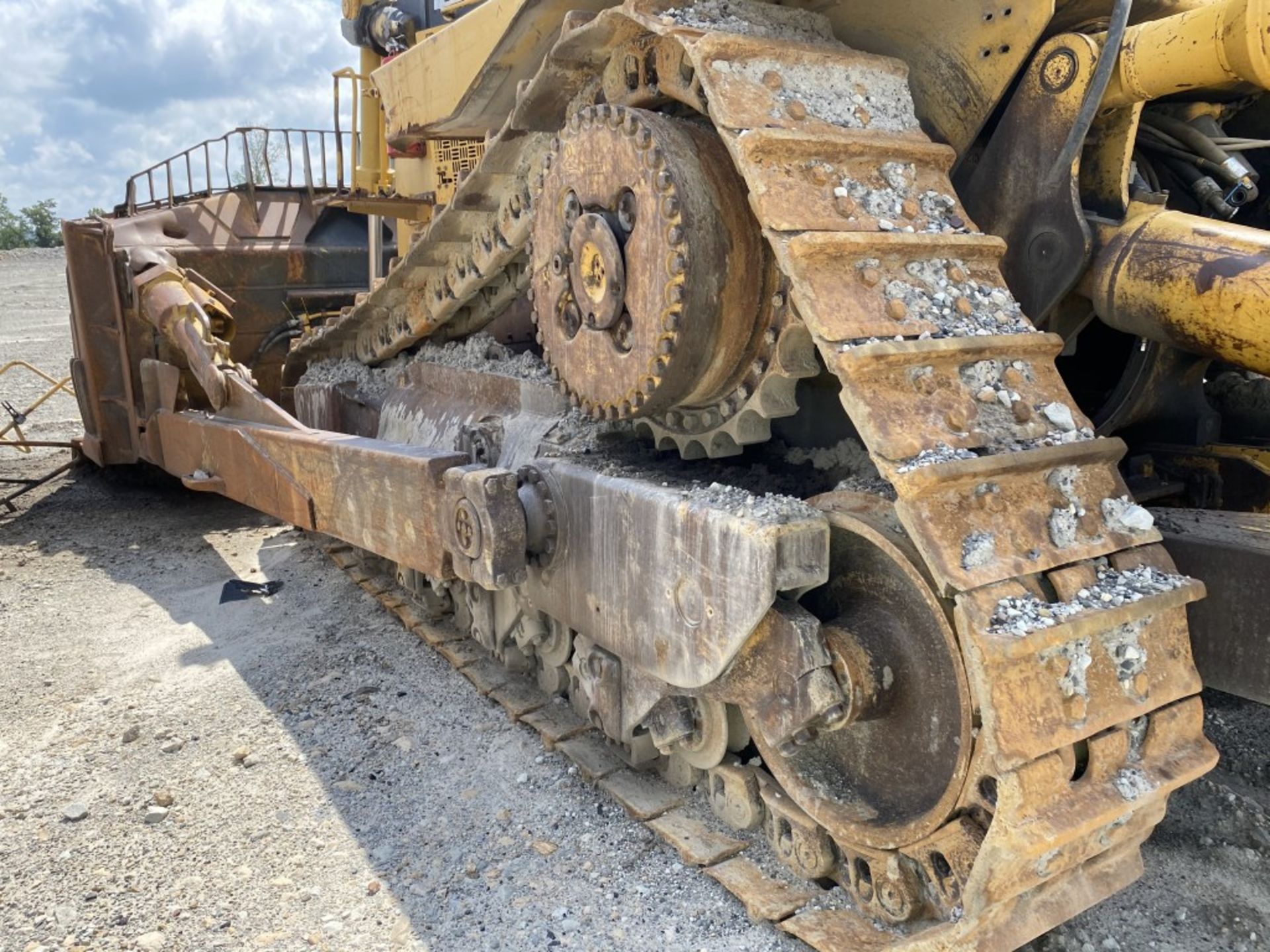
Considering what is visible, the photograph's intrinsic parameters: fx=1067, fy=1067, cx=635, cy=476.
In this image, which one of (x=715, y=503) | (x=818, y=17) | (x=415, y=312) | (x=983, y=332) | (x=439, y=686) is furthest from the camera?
(x=415, y=312)

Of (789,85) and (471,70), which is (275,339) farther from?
(789,85)

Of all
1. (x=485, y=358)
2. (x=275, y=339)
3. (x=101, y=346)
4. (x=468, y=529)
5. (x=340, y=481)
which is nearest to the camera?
(x=468, y=529)

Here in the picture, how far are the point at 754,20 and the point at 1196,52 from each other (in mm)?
967

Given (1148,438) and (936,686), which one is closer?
(936,686)

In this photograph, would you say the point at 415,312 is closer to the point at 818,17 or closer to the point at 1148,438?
the point at 818,17

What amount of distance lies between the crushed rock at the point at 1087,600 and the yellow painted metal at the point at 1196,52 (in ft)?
3.57

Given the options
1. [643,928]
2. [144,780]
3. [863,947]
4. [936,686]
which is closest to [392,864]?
[643,928]

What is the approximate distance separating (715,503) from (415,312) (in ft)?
7.02

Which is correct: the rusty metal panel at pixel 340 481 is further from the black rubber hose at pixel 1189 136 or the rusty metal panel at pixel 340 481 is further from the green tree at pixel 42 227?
the green tree at pixel 42 227

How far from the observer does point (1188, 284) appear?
7.49ft

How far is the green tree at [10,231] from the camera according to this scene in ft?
102

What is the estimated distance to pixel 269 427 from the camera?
14.1ft

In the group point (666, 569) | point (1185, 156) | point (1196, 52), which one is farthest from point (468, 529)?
point (1185, 156)

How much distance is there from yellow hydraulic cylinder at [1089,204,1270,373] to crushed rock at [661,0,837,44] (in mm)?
847
